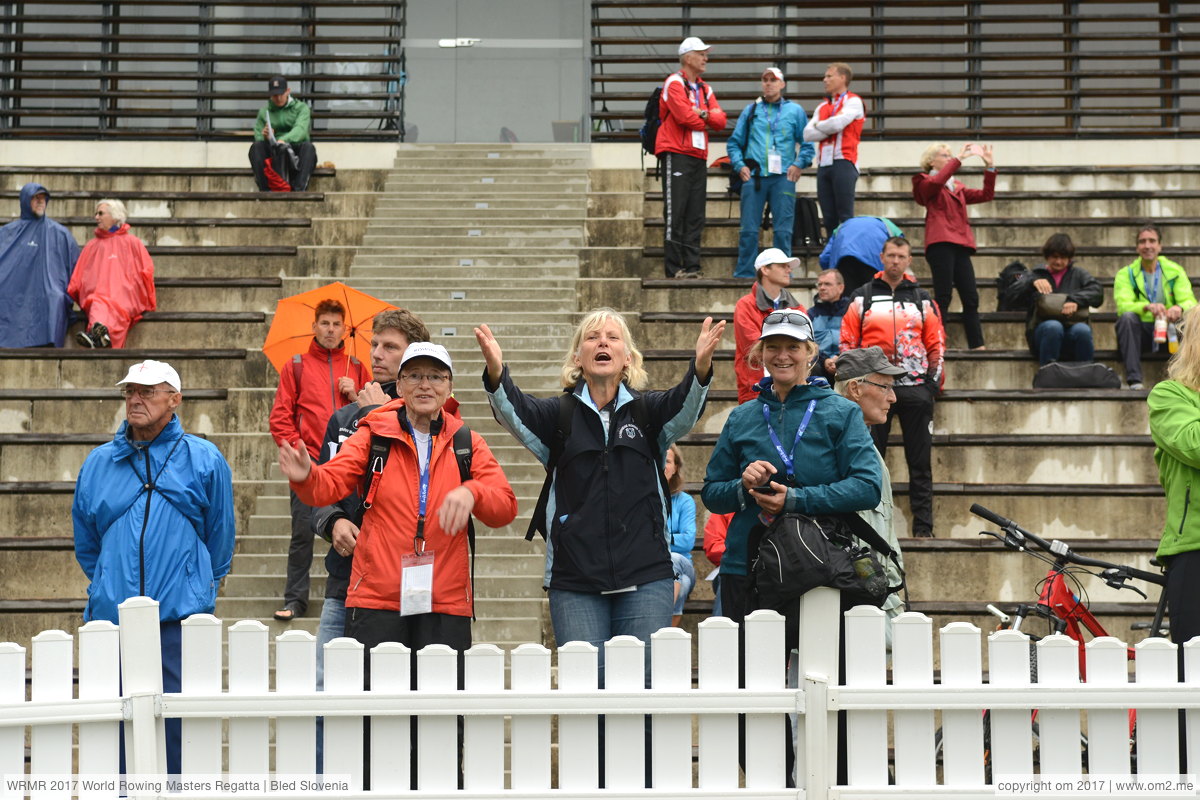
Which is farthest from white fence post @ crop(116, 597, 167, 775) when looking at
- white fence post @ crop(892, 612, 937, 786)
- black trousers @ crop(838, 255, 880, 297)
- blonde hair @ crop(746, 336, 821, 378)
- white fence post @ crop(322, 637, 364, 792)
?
black trousers @ crop(838, 255, 880, 297)

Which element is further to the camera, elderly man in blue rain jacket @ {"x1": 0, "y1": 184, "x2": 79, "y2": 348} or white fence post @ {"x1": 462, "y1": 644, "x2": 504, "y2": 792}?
elderly man in blue rain jacket @ {"x1": 0, "y1": 184, "x2": 79, "y2": 348}

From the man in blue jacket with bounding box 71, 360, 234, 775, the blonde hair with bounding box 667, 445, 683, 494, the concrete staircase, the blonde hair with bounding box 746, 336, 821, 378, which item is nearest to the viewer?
the blonde hair with bounding box 746, 336, 821, 378

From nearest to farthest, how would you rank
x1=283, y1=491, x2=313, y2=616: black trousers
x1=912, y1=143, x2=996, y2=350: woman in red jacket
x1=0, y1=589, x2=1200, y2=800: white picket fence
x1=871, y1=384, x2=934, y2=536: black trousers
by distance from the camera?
x1=0, y1=589, x2=1200, y2=800: white picket fence, x1=283, y1=491, x2=313, y2=616: black trousers, x1=871, y1=384, x2=934, y2=536: black trousers, x1=912, y1=143, x2=996, y2=350: woman in red jacket

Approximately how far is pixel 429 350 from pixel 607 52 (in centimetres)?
1211

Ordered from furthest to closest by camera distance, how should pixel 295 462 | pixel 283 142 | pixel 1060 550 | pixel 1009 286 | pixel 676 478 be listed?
pixel 283 142
pixel 1009 286
pixel 676 478
pixel 1060 550
pixel 295 462

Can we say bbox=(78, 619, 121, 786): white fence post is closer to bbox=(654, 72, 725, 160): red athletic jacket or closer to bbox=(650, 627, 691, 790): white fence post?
bbox=(650, 627, 691, 790): white fence post

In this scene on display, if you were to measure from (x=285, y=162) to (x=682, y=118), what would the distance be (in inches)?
171

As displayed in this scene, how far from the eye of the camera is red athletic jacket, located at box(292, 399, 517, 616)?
4.75 m

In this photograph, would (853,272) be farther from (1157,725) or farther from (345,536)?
(1157,725)

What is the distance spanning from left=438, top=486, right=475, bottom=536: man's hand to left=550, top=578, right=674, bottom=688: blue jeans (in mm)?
479

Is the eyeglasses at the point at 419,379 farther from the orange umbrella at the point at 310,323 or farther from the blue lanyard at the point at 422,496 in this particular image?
the orange umbrella at the point at 310,323

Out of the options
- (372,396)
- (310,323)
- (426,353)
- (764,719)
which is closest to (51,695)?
(426,353)

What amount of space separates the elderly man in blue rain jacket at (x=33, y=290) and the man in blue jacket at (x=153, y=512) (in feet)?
18.5

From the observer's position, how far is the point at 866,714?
406 cm
